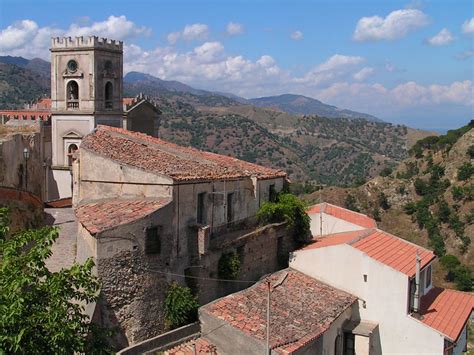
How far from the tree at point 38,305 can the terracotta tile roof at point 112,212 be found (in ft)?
10.0

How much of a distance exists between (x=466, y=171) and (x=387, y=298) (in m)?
55.2

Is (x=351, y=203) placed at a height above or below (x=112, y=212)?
below

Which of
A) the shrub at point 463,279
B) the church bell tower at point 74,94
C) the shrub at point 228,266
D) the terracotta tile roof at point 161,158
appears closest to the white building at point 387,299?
the shrub at point 228,266

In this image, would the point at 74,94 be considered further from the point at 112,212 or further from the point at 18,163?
the point at 112,212

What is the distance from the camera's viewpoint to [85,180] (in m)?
21.8

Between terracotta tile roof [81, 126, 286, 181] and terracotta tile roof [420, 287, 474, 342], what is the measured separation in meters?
9.05

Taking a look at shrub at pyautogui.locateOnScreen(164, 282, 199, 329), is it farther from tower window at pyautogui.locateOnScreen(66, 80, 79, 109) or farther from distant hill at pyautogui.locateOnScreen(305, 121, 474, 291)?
distant hill at pyautogui.locateOnScreen(305, 121, 474, 291)

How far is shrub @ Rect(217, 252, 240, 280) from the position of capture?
21938 mm

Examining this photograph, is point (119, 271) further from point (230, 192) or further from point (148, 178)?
point (230, 192)

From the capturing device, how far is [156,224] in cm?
1842

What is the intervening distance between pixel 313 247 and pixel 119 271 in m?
11.1

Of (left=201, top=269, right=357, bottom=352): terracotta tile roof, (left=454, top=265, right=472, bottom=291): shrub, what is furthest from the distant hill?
(left=201, top=269, right=357, bottom=352): terracotta tile roof

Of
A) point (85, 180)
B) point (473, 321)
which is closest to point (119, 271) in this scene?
point (85, 180)

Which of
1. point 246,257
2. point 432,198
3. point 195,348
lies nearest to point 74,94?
point 246,257
